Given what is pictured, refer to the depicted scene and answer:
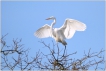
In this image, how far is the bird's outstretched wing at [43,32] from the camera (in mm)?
6319

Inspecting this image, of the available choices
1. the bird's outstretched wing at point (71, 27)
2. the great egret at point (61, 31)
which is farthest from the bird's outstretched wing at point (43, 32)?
the bird's outstretched wing at point (71, 27)

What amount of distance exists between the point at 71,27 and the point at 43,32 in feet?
2.24

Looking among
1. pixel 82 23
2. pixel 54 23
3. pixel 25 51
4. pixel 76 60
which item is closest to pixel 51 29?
pixel 54 23

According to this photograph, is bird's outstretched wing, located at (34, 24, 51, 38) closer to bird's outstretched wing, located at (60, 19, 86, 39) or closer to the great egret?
the great egret

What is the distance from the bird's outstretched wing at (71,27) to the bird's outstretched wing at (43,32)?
0.36 meters

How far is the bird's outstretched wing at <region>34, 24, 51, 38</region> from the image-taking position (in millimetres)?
6319

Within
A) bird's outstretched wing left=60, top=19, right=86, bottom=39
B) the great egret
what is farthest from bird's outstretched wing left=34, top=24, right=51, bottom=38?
bird's outstretched wing left=60, top=19, right=86, bottom=39

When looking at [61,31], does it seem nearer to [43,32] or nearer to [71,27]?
[71,27]

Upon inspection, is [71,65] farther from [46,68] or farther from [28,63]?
[28,63]

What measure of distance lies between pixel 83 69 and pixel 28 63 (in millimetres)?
879

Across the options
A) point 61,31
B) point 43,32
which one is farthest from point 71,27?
point 43,32

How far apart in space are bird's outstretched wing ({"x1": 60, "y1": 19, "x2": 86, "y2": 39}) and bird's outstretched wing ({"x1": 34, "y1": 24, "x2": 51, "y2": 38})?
36 centimetres

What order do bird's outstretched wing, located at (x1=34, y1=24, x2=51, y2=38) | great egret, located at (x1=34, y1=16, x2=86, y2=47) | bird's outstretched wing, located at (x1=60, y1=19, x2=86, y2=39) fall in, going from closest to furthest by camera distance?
bird's outstretched wing, located at (x1=60, y1=19, x2=86, y2=39) < great egret, located at (x1=34, y1=16, x2=86, y2=47) < bird's outstretched wing, located at (x1=34, y1=24, x2=51, y2=38)

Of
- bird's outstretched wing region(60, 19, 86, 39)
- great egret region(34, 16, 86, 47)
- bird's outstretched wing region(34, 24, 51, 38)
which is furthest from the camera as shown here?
bird's outstretched wing region(34, 24, 51, 38)
